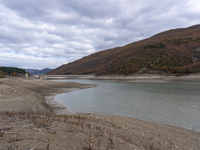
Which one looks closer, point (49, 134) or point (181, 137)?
point (49, 134)

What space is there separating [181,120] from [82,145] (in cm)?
1073

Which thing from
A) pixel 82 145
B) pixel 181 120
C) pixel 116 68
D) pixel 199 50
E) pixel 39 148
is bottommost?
pixel 181 120

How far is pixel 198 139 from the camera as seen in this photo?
802 cm

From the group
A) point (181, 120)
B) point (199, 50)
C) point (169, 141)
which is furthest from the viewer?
point (199, 50)

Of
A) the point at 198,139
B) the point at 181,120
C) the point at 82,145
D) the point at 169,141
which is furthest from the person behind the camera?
the point at 181,120

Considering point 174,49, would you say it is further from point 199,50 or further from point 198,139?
point 198,139

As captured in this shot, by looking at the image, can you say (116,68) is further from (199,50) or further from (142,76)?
(199,50)

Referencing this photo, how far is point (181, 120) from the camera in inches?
471

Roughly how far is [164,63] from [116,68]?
29.9 metres

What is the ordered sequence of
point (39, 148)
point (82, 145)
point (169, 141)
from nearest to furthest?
1. point (39, 148)
2. point (82, 145)
3. point (169, 141)

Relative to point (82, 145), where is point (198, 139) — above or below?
below

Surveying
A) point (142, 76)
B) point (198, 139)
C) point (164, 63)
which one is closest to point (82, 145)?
point (198, 139)

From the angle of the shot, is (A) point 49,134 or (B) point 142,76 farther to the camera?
(B) point 142,76

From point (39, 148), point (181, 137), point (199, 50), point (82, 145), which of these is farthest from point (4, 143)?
point (199, 50)
